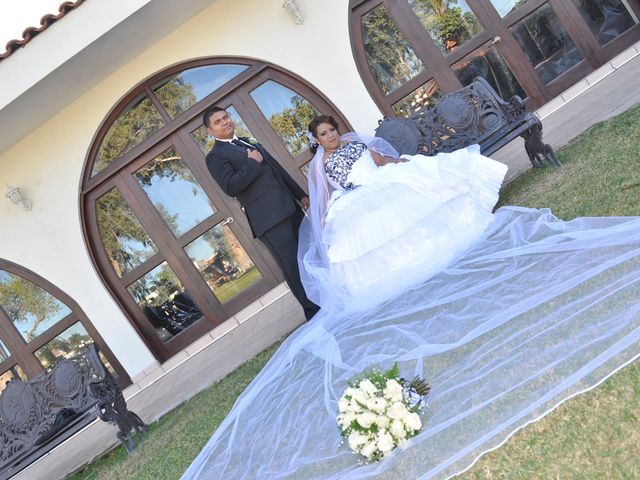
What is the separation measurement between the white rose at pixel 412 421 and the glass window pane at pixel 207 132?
20.2ft

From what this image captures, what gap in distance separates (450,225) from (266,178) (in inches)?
67.2

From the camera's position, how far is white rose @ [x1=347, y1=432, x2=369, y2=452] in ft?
10.7

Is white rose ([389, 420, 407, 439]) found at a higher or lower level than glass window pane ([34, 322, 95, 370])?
lower

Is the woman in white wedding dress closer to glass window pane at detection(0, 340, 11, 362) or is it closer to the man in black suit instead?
the man in black suit

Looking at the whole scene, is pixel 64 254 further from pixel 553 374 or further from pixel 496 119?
pixel 553 374

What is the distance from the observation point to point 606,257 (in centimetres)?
386

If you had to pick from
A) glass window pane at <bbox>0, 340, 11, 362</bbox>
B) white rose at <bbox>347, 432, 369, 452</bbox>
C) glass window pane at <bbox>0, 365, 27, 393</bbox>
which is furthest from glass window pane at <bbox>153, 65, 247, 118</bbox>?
white rose at <bbox>347, 432, 369, 452</bbox>

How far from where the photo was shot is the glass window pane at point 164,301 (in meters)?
9.02

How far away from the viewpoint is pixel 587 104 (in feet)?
27.1

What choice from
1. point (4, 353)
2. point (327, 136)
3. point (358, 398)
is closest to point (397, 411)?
point (358, 398)

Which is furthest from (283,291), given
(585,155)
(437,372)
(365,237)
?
(437,372)

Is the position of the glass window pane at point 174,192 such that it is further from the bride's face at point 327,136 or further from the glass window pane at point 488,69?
the glass window pane at point 488,69

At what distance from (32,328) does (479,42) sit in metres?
6.61

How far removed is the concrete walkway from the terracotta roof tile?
493 centimetres
